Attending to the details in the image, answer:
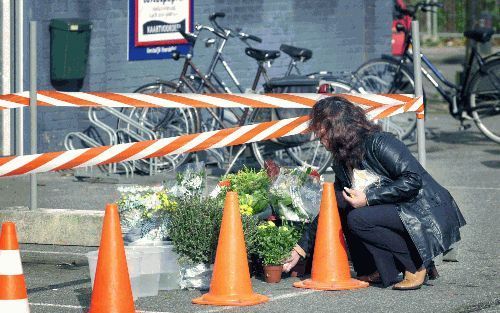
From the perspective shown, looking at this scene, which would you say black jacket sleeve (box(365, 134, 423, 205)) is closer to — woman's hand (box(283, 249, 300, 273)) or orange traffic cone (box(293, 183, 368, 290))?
orange traffic cone (box(293, 183, 368, 290))

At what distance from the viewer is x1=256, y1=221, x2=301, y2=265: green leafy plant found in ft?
27.3

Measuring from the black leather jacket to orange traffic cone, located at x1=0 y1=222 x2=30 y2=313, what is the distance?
235cm

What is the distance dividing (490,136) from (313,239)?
22.9ft

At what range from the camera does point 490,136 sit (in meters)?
15.0

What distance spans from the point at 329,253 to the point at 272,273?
42cm

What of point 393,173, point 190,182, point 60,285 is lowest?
point 60,285

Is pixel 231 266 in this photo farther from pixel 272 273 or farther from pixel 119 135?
pixel 119 135

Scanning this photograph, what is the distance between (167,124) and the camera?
13.4m

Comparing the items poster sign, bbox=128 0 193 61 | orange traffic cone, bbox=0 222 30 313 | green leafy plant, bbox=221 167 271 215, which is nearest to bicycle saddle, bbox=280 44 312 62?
poster sign, bbox=128 0 193 61

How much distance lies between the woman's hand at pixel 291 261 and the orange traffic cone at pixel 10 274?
2.14 meters

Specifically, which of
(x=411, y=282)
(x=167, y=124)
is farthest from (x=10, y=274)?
(x=167, y=124)

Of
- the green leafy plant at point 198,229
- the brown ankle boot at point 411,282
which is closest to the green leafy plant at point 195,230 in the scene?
the green leafy plant at point 198,229

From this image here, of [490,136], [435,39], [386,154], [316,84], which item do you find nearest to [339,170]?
[386,154]

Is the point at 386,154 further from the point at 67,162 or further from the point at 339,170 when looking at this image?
the point at 67,162
